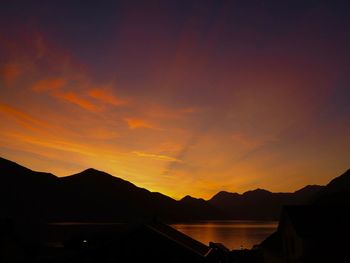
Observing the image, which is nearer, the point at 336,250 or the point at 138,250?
the point at 138,250

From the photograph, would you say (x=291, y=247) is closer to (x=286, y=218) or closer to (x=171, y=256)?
(x=286, y=218)

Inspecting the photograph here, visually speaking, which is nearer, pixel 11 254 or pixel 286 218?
pixel 286 218

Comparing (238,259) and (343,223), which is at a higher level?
(343,223)

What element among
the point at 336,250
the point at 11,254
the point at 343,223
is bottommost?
the point at 11,254

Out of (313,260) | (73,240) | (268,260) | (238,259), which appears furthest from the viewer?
(73,240)

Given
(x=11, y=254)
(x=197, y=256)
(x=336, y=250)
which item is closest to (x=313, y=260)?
(x=336, y=250)

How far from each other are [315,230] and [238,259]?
92.6 feet

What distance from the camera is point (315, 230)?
43312 mm

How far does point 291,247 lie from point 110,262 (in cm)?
2953

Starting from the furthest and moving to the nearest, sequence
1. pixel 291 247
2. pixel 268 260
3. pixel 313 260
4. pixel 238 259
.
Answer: pixel 238 259 < pixel 268 260 < pixel 291 247 < pixel 313 260

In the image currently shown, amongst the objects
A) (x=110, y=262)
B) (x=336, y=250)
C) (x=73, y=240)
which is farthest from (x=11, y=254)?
(x=336, y=250)

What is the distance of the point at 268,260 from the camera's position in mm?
55156

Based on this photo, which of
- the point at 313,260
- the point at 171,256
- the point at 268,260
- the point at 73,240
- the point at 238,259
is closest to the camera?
the point at 171,256

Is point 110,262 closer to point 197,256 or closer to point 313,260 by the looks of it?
point 197,256
